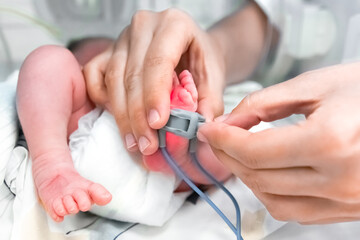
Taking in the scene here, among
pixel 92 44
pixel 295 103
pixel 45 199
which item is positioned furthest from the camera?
pixel 92 44

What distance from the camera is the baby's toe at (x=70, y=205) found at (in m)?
0.53

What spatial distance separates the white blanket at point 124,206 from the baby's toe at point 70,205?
0.08 m

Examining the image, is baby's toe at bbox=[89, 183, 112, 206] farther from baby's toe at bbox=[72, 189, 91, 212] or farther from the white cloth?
the white cloth

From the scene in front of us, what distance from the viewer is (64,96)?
0.69m

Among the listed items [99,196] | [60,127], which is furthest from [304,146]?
[60,127]

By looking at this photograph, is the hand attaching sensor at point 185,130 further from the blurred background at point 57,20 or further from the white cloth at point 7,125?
the blurred background at point 57,20

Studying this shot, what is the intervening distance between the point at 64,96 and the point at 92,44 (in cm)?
39

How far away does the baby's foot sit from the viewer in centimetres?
54

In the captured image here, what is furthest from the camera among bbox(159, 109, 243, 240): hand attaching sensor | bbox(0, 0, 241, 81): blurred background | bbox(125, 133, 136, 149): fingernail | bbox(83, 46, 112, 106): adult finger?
bbox(0, 0, 241, 81): blurred background

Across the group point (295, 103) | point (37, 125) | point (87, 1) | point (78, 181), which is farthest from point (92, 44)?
point (295, 103)

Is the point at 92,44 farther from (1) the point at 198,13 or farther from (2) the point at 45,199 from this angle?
(2) the point at 45,199

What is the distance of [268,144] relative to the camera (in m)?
0.41

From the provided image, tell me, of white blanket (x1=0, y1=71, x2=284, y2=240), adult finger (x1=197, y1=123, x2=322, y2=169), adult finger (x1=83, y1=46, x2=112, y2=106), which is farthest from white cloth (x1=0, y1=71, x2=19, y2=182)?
adult finger (x1=197, y1=123, x2=322, y2=169)

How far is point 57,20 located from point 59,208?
0.73 meters
